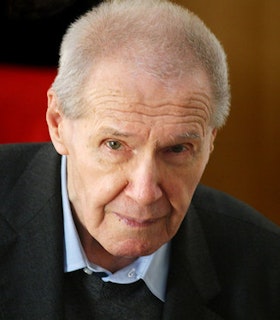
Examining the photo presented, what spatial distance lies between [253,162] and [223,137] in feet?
0.44

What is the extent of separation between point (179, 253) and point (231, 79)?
0.83 meters

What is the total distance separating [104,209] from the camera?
4.15 ft

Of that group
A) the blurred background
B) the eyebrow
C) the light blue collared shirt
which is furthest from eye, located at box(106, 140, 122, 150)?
the blurred background

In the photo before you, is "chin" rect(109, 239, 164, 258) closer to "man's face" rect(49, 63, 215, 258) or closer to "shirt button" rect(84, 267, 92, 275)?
"man's face" rect(49, 63, 215, 258)

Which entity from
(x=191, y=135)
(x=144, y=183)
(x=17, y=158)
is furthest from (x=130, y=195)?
(x=17, y=158)

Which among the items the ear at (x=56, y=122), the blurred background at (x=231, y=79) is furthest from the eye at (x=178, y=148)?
the blurred background at (x=231, y=79)

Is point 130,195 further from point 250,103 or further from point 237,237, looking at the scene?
point 250,103

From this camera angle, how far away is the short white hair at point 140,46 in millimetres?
1176

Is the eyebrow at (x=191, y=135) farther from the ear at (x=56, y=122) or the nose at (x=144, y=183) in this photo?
the ear at (x=56, y=122)

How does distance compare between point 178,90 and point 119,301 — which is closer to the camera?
point 178,90

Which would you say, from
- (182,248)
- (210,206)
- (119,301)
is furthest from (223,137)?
(119,301)

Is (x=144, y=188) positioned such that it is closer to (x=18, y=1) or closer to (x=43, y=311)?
(x=43, y=311)

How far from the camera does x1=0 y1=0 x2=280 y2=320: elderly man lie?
1186 millimetres

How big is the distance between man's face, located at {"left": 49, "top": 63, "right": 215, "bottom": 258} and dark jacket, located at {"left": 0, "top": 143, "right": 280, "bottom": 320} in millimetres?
112
